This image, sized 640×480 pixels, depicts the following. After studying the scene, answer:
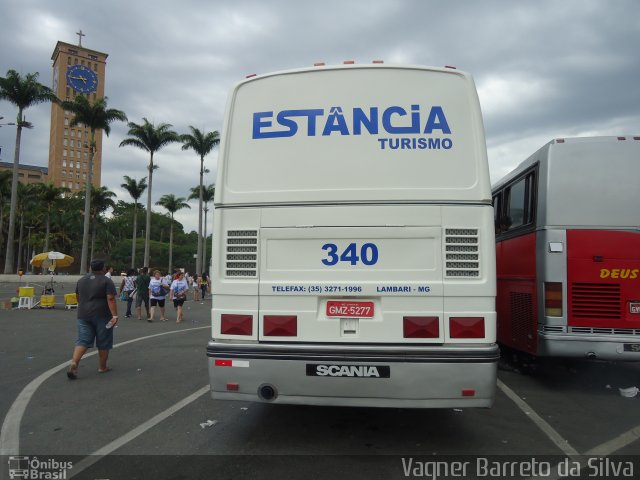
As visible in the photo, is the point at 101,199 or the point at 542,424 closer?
the point at 542,424

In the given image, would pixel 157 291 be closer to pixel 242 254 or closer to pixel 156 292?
pixel 156 292

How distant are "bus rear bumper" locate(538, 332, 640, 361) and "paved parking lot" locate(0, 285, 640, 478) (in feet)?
1.94

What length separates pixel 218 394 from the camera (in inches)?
182

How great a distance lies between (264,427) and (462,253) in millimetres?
2786

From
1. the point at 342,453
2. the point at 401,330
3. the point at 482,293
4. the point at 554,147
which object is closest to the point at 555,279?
the point at 554,147

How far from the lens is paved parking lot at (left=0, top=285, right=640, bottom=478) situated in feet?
14.5

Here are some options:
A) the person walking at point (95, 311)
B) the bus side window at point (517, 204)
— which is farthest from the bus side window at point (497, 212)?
the person walking at point (95, 311)

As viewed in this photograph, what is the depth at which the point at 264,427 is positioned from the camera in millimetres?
5395

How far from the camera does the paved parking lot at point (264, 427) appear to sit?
441 centimetres

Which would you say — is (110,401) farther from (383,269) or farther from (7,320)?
(7,320)

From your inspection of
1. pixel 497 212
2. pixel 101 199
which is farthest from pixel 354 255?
pixel 101 199

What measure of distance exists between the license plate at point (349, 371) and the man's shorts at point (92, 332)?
4.81 m

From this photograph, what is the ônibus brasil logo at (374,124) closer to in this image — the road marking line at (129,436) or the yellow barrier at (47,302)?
the road marking line at (129,436)

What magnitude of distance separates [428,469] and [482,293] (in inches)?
61.0
